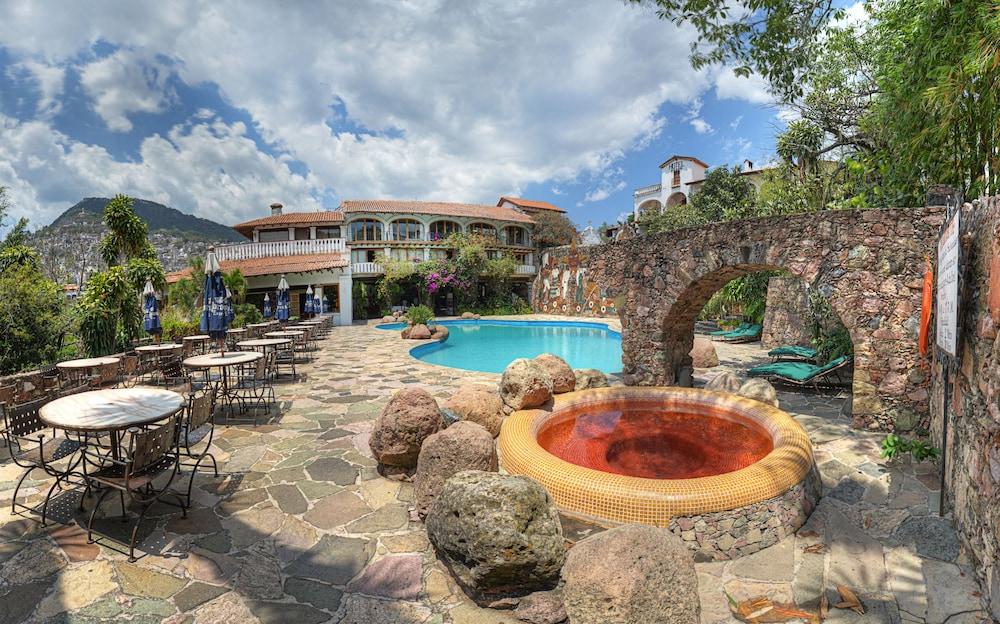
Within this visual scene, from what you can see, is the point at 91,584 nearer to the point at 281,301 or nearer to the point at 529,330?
the point at 281,301

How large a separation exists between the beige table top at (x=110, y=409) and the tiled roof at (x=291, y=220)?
26.7 m

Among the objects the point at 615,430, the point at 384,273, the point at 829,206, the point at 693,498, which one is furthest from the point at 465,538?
the point at 384,273

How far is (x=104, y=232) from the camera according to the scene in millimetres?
57500

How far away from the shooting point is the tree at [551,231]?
3716cm

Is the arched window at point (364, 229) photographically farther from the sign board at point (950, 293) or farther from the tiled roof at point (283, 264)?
the sign board at point (950, 293)

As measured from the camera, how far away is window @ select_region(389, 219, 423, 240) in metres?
32.6

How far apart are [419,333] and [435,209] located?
57.8ft

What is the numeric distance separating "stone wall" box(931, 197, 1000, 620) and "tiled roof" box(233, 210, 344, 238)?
30.4 m

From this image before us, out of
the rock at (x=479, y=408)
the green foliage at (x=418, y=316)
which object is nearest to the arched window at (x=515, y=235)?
the green foliage at (x=418, y=316)

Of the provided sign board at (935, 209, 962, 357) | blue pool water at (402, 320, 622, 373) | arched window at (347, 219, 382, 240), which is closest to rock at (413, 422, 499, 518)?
sign board at (935, 209, 962, 357)

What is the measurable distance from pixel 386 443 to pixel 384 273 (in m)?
25.4

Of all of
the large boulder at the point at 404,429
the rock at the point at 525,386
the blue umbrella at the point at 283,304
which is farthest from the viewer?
the blue umbrella at the point at 283,304

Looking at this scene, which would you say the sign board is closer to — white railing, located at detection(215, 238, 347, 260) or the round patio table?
the round patio table

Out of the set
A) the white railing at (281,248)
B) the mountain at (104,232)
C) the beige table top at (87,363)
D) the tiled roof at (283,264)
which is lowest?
the beige table top at (87,363)
